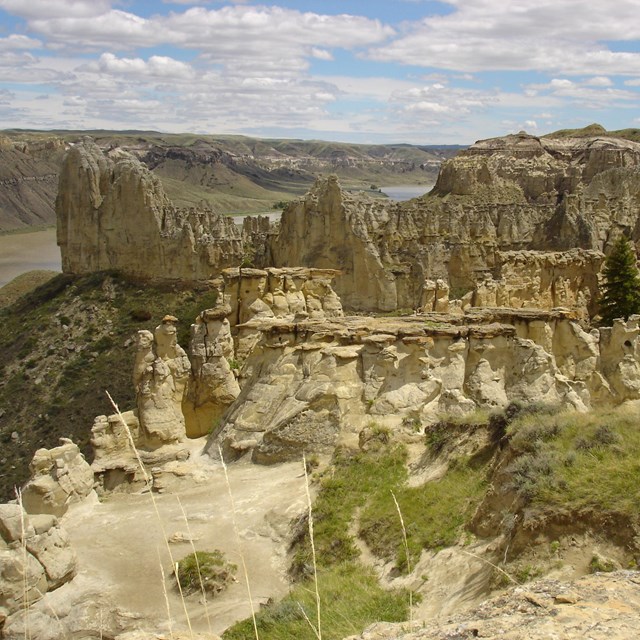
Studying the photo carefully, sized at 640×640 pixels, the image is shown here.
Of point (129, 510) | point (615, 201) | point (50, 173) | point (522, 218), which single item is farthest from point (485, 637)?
point (50, 173)

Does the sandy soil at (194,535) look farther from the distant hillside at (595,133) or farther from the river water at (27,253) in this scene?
the distant hillside at (595,133)

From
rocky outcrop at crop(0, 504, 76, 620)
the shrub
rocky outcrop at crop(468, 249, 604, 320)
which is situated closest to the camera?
rocky outcrop at crop(0, 504, 76, 620)

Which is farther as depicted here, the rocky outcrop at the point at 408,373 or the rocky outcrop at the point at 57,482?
the rocky outcrop at the point at 408,373

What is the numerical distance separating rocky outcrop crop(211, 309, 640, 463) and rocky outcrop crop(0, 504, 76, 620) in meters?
5.19

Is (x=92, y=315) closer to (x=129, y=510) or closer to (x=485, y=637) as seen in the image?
(x=129, y=510)

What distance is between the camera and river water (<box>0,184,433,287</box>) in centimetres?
9681

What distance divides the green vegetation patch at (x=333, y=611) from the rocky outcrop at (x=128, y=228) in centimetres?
3877

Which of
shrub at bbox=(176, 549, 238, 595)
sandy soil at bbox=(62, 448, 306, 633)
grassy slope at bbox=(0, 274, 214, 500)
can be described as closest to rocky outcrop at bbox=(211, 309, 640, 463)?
sandy soil at bbox=(62, 448, 306, 633)

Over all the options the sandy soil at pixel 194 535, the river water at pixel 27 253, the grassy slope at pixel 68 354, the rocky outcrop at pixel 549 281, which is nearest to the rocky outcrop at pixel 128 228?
the grassy slope at pixel 68 354

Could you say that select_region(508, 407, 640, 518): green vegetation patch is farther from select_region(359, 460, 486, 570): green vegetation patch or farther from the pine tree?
the pine tree

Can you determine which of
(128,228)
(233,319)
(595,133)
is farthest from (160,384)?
(595,133)

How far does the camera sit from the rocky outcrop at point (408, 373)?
52.9 feet

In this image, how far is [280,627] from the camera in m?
9.03

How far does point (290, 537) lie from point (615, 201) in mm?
55763
